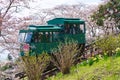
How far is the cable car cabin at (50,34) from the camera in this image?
51.3 ft

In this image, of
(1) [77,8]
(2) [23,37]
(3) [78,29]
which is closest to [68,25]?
(3) [78,29]

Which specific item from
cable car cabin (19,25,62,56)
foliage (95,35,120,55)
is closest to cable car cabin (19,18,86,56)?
cable car cabin (19,25,62,56)

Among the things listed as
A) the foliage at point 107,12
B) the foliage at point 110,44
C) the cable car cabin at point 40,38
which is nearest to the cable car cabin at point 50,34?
the cable car cabin at point 40,38

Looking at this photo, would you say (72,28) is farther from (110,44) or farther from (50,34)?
(110,44)

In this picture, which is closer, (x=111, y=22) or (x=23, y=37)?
(x=23, y=37)

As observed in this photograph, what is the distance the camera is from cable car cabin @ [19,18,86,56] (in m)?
15.6

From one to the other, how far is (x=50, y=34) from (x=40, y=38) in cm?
59

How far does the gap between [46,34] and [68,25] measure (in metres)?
1.65

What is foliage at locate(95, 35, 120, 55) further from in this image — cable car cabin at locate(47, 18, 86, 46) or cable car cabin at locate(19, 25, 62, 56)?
cable car cabin at locate(47, 18, 86, 46)

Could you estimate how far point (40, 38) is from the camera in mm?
15938

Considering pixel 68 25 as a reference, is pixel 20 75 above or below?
below

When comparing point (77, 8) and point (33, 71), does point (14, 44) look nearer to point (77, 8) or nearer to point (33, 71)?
point (33, 71)

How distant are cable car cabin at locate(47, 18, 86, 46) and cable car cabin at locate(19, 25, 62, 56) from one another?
2.49ft

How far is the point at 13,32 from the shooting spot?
1017 centimetres
